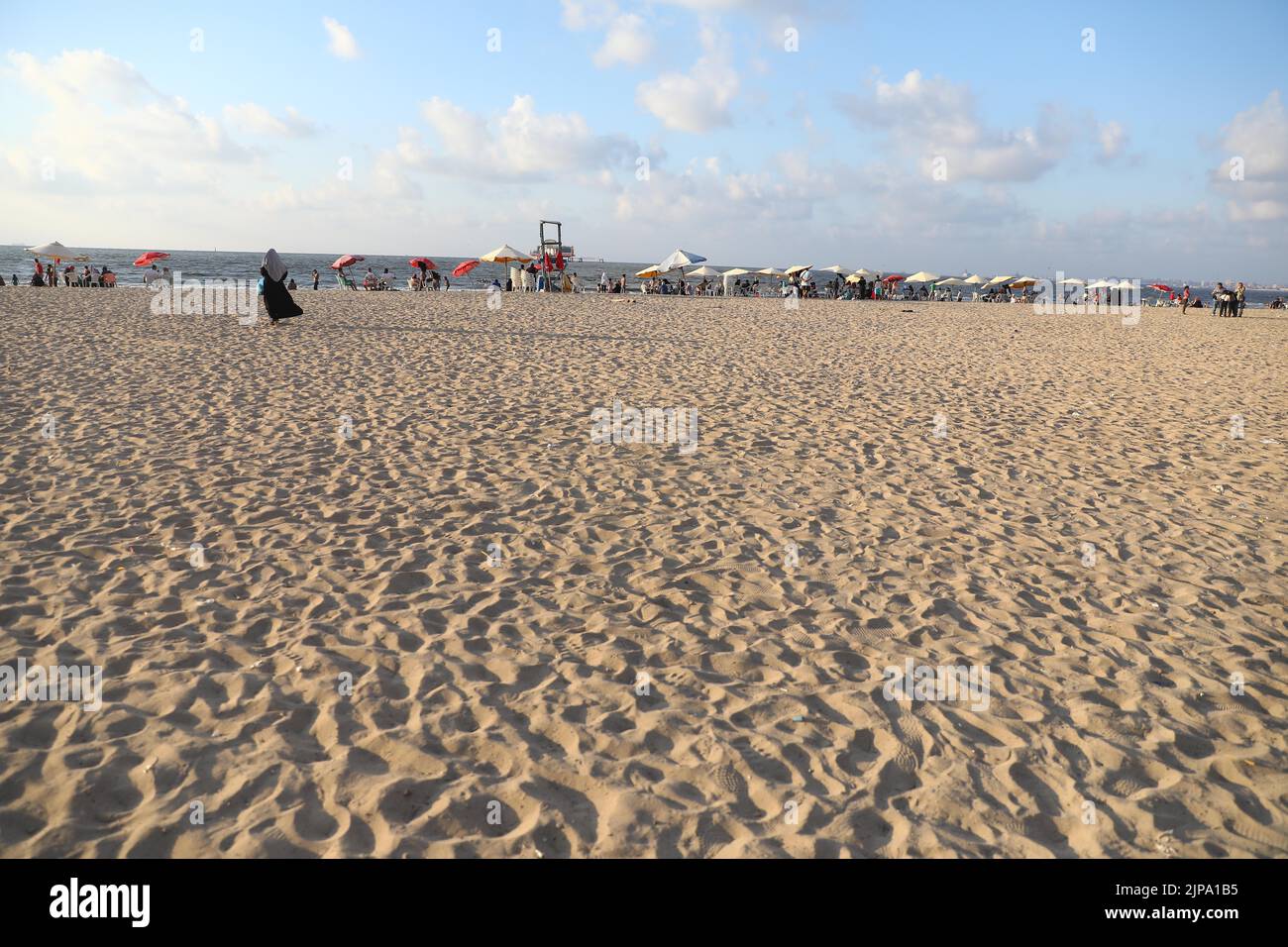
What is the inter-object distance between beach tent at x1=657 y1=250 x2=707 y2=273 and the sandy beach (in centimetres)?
3121

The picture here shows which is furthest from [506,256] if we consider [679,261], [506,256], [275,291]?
[275,291]

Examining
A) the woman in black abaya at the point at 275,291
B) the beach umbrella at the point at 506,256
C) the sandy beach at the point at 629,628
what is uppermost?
the beach umbrella at the point at 506,256

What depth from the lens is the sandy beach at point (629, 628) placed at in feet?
9.73

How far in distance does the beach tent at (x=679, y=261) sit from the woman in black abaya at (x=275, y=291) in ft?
81.7

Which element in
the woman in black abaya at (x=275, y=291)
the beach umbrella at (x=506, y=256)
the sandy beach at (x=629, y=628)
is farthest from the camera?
the beach umbrella at (x=506, y=256)

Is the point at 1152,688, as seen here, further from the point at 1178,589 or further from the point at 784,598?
the point at 784,598

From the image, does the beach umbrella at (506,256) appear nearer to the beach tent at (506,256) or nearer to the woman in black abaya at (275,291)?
the beach tent at (506,256)

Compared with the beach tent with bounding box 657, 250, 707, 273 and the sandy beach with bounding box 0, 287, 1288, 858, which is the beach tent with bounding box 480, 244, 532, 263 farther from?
the sandy beach with bounding box 0, 287, 1288, 858

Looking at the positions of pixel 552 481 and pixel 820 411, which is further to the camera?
pixel 820 411

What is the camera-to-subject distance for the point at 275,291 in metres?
17.0

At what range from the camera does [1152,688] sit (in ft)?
12.8

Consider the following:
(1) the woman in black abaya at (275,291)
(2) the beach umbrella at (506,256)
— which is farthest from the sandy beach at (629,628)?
(2) the beach umbrella at (506,256)
